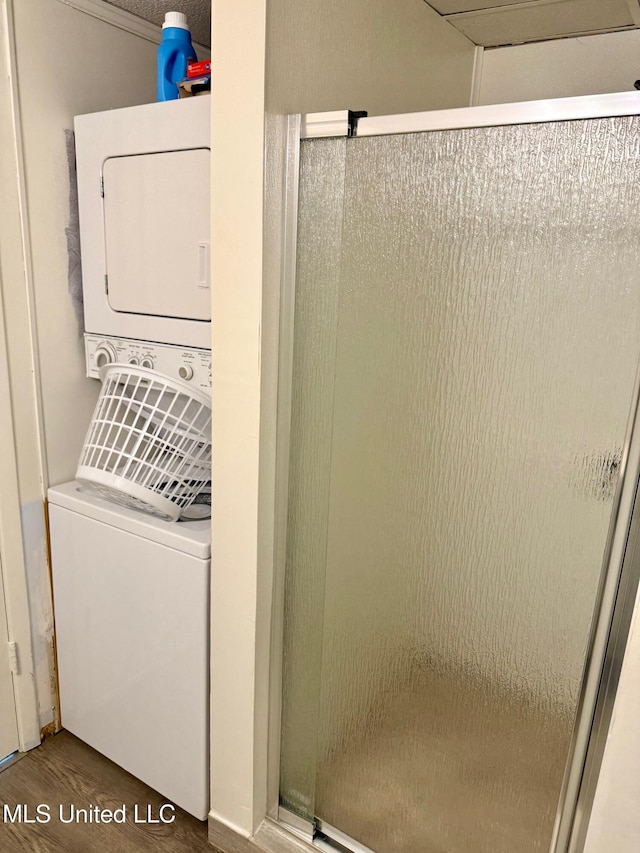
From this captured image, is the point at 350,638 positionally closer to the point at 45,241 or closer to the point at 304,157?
the point at 304,157

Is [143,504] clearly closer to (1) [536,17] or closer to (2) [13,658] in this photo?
(2) [13,658]

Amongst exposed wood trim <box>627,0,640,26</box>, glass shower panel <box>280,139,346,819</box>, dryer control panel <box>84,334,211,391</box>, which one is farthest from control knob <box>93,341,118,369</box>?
exposed wood trim <box>627,0,640,26</box>

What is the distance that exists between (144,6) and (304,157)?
890 millimetres

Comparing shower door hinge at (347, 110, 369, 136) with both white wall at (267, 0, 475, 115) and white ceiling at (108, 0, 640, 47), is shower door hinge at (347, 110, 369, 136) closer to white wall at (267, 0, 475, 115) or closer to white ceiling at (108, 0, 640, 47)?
white wall at (267, 0, 475, 115)

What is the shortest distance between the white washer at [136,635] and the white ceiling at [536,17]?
58.6 inches

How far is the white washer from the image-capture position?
164 cm

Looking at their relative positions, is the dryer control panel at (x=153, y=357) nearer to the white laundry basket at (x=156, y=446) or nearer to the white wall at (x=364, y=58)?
the white laundry basket at (x=156, y=446)

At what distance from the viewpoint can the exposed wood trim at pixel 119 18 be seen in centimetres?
176

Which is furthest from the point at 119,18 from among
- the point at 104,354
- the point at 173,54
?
the point at 104,354

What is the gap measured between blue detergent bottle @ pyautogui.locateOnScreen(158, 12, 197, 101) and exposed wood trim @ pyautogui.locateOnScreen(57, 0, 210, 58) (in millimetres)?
197

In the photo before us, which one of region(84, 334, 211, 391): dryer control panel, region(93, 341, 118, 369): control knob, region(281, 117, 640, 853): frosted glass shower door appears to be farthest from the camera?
region(93, 341, 118, 369): control knob

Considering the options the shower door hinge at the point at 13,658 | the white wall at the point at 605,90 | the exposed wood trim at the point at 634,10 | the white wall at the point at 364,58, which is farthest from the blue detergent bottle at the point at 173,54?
the shower door hinge at the point at 13,658

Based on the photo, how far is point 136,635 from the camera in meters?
1.76

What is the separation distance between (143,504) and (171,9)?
1.35m
